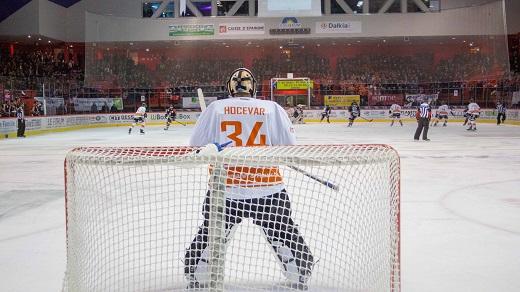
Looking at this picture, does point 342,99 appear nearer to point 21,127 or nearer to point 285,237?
point 21,127

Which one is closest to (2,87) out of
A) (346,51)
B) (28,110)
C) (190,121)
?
(28,110)

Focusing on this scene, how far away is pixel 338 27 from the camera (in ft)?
91.1

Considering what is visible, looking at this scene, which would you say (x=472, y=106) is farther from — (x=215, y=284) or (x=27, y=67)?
(x=27, y=67)

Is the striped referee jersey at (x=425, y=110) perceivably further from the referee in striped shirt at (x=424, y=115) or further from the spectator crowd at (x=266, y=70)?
the spectator crowd at (x=266, y=70)

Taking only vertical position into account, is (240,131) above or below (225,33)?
below

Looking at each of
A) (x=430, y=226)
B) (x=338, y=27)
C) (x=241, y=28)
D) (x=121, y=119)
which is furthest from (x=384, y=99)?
(x=430, y=226)

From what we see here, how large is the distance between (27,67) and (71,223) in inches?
1135

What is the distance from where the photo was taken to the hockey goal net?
6.75 feet

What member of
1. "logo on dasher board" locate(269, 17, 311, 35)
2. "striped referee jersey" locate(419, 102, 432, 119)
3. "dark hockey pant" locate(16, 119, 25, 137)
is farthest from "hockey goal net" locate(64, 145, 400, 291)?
"logo on dasher board" locate(269, 17, 311, 35)

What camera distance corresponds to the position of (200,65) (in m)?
30.0

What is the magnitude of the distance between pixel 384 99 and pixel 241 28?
8253mm

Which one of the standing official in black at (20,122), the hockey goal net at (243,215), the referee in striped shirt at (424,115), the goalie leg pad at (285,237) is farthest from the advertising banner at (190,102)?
the goalie leg pad at (285,237)

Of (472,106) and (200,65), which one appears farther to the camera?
(200,65)

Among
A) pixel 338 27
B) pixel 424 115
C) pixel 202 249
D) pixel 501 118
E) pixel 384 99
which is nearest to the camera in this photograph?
pixel 202 249
